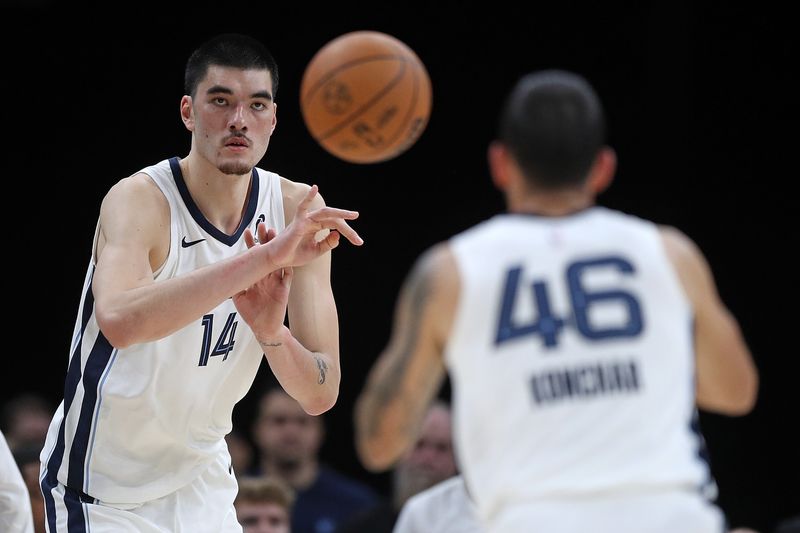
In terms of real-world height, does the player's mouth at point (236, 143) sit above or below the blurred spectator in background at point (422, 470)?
above

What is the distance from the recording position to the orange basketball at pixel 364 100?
5785 mm

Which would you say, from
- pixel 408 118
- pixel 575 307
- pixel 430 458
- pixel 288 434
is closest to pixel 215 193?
pixel 408 118

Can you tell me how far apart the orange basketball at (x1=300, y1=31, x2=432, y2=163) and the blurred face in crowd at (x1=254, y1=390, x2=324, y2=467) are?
3.65 metres

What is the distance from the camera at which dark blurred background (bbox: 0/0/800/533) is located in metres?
10.7

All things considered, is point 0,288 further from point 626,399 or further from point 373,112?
point 626,399

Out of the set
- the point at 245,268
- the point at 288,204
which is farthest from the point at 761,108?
the point at 245,268

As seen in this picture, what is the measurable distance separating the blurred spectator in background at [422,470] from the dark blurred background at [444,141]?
286cm

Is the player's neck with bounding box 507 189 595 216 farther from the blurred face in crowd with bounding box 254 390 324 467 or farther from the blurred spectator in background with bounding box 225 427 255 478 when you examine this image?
the blurred spectator in background with bounding box 225 427 255 478

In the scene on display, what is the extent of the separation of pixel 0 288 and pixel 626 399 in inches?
358

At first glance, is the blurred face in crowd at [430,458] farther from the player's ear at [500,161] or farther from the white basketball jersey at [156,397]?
the player's ear at [500,161]

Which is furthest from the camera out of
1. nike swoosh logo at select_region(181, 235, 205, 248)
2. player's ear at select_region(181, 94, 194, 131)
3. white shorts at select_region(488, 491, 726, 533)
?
player's ear at select_region(181, 94, 194, 131)

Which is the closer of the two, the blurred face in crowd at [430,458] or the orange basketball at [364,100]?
the orange basketball at [364,100]

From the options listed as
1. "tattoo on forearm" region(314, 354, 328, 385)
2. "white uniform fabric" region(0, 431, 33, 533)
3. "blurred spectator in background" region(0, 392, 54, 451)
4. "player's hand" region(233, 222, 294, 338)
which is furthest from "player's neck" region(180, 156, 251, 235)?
"blurred spectator in background" region(0, 392, 54, 451)

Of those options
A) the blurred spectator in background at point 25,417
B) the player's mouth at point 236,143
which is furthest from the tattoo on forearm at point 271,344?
the blurred spectator in background at point 25,417
